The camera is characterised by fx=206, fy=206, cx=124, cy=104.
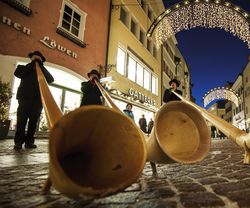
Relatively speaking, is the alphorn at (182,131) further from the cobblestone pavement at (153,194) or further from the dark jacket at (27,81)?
the dark jacket at (27,81)

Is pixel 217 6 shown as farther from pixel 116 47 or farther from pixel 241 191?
pixel 241 191

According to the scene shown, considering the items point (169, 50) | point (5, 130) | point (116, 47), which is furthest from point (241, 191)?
point (169, 50)

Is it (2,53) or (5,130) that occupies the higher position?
(2,53)

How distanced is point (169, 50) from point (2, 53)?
66.0 feet

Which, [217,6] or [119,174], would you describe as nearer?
[119,174]

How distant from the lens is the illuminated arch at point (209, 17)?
295 inches

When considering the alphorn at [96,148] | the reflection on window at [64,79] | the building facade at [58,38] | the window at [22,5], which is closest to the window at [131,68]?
the building facade at [58,38]

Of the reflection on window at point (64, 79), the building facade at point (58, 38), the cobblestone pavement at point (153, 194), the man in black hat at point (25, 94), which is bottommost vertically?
the cobblestone pavement at point (153, 194)

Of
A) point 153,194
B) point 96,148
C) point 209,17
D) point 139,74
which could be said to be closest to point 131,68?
point 139,74

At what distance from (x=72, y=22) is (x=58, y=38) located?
4.90ft

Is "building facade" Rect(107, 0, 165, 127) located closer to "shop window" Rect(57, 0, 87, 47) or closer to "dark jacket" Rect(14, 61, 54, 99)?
"shop window" Rect(57, 0, 87, 47)

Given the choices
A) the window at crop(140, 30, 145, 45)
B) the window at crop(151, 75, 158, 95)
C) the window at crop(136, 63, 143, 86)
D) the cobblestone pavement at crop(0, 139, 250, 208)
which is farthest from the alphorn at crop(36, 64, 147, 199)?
the window at crop(151, 75, 158, 95)

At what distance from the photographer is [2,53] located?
6941 millimetres

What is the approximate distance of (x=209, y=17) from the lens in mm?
→ 8039
